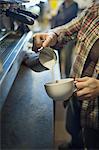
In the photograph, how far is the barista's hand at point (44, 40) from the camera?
1.31 metres

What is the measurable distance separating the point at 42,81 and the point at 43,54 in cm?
20

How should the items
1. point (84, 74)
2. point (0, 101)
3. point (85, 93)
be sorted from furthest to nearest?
point (84, 74) < point (85, 93) < point (0, 101)

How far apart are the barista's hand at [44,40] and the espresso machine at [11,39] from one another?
58 millimetres

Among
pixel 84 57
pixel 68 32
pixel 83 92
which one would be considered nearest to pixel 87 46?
pixel 84 57

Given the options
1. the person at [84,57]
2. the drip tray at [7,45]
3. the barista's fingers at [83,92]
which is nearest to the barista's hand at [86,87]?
the barista's fingers at [83,92]

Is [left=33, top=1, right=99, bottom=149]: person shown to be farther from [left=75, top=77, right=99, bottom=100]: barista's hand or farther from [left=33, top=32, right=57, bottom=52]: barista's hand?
[left=75, top=77, right=99, bottom=100]: barista's hand

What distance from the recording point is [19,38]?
146 cm

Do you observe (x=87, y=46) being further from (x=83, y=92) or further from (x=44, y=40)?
A: (x=83, y=92)

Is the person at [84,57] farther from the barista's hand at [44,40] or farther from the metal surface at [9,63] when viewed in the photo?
the metal surface at [9,63]

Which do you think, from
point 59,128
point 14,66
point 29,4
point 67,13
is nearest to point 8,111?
point 14,66

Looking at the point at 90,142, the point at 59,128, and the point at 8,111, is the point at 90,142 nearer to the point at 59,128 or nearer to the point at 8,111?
the point at 8,111

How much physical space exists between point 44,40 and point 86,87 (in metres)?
0.42

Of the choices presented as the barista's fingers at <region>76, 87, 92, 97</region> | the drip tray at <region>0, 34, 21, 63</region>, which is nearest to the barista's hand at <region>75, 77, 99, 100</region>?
the barista's fingers at <region>76, 87, 92, 97</region>

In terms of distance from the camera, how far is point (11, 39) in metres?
1.39
